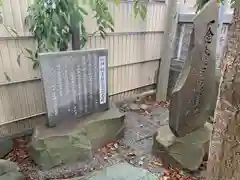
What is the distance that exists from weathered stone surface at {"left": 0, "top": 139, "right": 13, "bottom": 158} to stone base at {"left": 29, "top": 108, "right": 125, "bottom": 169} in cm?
36

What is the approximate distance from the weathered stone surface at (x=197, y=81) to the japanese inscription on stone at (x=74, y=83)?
2.81 feet

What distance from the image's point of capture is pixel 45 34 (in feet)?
6.63

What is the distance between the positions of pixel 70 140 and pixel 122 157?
23.4 inches

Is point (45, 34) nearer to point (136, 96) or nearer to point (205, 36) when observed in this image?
point (205, 36)

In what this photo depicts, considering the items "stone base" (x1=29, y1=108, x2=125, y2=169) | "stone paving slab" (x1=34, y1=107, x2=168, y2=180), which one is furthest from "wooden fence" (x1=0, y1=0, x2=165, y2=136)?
"stone paving slab" (x1=34, y1=107, x2=168, y2=180)

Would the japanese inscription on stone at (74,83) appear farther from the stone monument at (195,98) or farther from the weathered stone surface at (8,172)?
the stone monument at (195,98)

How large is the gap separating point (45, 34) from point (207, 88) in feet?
5.14

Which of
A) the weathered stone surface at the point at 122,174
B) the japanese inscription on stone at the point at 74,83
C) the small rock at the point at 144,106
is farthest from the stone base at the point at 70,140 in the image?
the small rock at the point at 144,106

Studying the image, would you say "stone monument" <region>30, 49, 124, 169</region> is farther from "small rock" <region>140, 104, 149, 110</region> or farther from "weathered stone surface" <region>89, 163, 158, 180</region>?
"small rock" <region>140, 104, 149, 110</region>

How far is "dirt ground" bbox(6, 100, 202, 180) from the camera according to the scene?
2008 mm

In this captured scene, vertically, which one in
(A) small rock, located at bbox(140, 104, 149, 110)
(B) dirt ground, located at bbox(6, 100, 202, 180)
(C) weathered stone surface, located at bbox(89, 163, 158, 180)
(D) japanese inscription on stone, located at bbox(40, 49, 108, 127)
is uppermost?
(D) japanese inscription on stone, located at bbox(40, 49, 108, 127)

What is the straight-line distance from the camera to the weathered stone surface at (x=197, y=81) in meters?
1.81

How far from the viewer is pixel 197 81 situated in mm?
1877

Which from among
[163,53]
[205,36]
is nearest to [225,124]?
[205,36]
